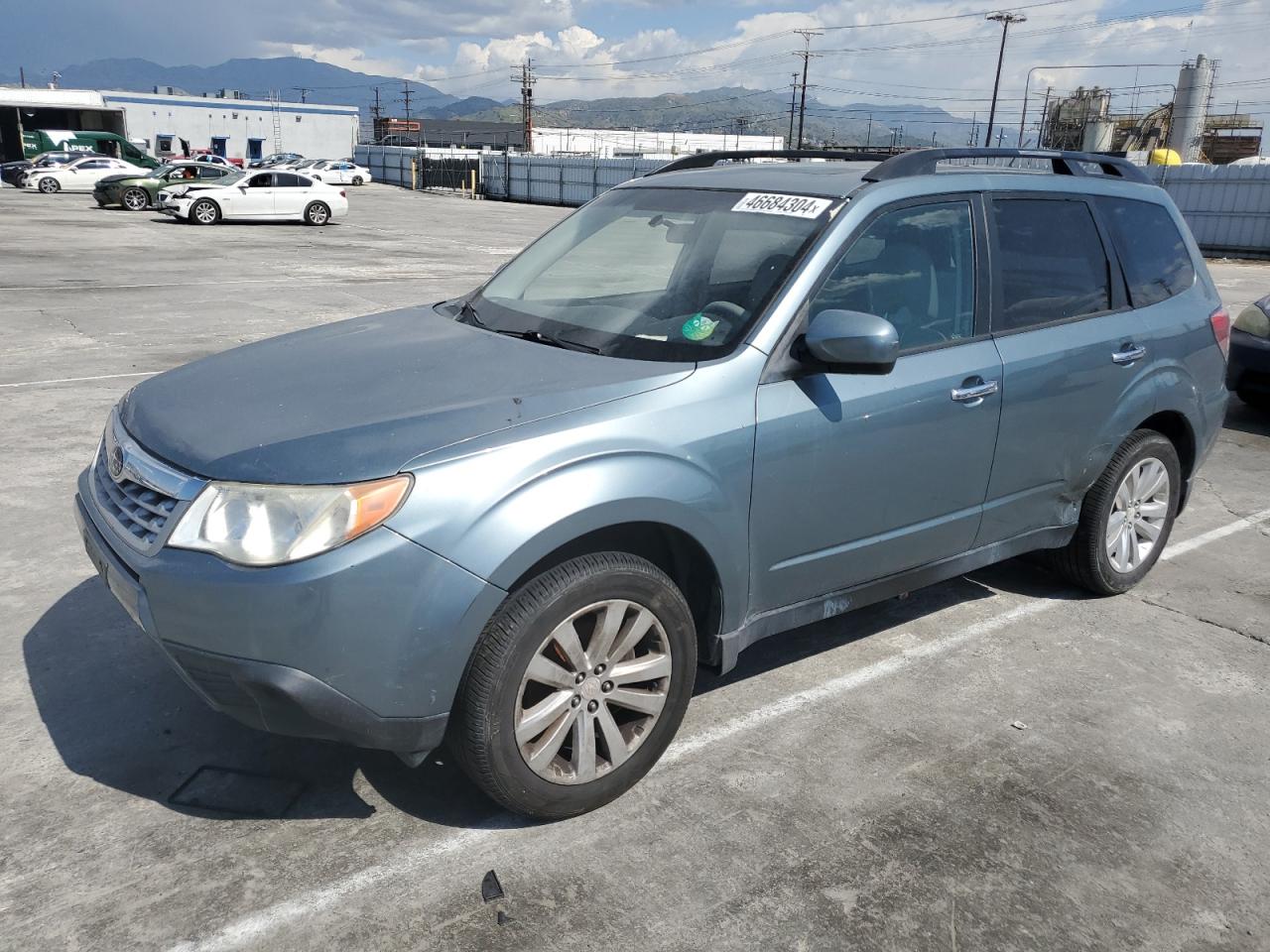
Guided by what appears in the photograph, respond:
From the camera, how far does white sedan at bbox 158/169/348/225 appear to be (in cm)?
→ 2731

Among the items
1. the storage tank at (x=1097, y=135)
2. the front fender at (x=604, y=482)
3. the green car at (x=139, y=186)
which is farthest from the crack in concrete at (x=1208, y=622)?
the storage tank at (x=1097, y=135)

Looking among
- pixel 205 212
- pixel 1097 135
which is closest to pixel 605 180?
pixel 205 212

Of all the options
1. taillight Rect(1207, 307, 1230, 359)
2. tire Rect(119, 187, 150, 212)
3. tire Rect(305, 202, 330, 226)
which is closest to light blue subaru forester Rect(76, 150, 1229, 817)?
taillight Rect(1207, 307, 1230, 359)

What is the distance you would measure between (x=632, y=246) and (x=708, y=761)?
2.02 meters

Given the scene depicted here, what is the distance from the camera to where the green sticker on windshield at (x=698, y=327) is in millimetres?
3381

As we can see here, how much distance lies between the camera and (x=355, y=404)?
303 centimetres

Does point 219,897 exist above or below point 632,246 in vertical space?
below

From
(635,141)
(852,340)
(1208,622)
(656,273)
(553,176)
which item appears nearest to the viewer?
(852,340)

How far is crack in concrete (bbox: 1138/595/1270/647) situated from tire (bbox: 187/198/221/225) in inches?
1072

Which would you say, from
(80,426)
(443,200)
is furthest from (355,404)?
(443,200)

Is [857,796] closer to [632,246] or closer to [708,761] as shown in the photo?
[708,761]

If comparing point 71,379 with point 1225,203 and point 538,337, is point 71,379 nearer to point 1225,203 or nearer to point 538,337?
point 538,337

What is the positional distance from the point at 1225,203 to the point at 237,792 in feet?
101

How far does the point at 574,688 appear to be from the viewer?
2973mm
